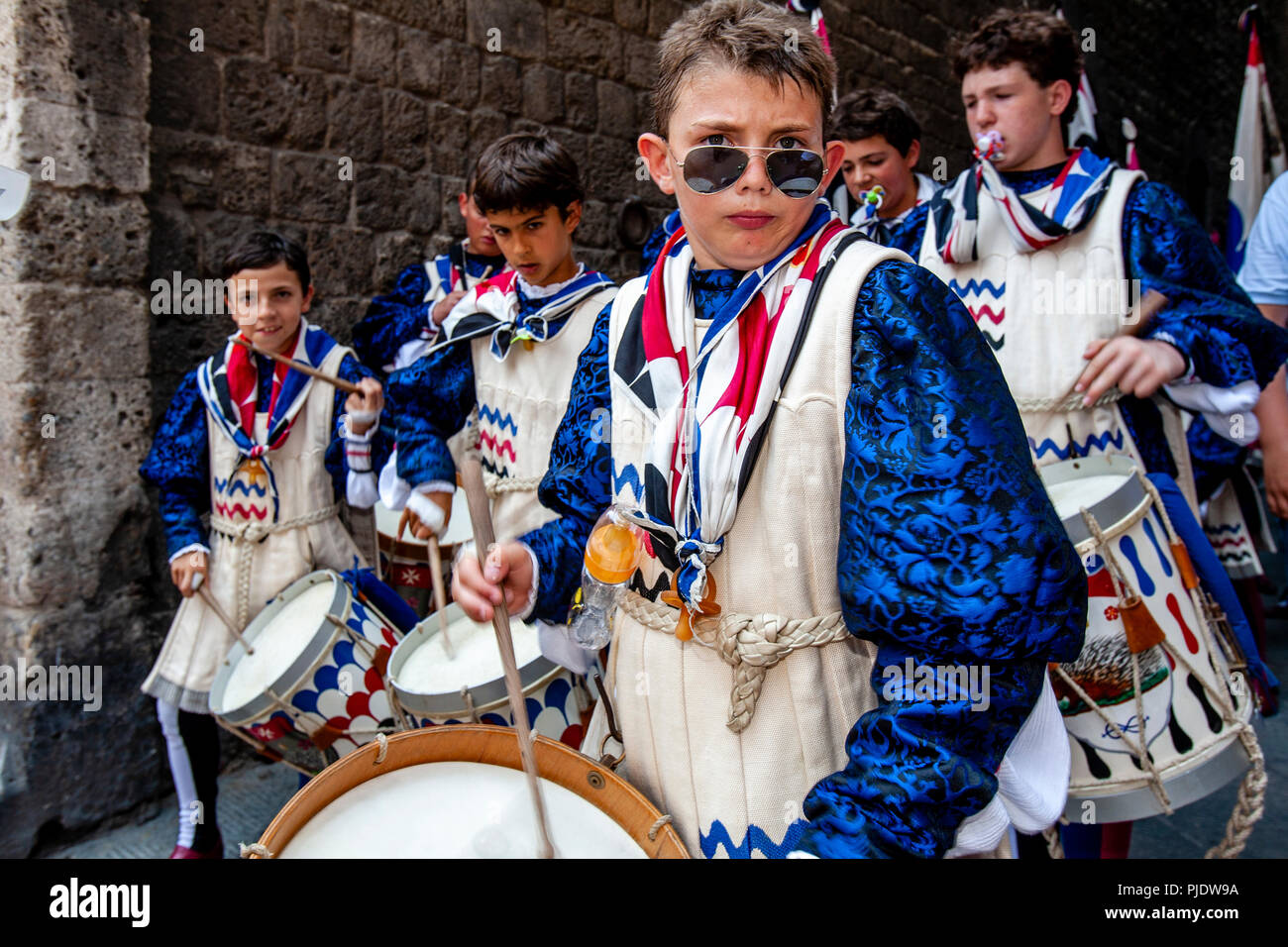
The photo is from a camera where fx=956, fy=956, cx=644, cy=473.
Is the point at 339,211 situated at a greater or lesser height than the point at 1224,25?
lesser

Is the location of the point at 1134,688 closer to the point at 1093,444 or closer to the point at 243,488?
the point at 1093,444

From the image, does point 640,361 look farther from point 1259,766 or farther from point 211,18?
point 211,18

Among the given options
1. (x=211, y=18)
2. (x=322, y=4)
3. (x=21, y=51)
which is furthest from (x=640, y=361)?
(x=322, y=4)

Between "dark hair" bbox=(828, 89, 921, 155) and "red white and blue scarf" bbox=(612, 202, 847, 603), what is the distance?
8.12 feet

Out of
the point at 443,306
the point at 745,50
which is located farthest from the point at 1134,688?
the point at 443,306

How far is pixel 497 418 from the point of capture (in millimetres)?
2703

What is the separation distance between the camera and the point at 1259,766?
179 centimetres

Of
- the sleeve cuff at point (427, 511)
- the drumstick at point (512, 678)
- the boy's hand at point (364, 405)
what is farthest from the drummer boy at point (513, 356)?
the drumstick at point (512, 678)

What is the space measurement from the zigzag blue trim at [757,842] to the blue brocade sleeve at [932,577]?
0.10m

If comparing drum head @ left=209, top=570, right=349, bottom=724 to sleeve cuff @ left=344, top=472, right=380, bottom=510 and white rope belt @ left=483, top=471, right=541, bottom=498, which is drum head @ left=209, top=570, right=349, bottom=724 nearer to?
sleeve cuff @ left=344, top=472, right=380, bottom=510

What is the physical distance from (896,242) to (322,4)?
2657 millimetres

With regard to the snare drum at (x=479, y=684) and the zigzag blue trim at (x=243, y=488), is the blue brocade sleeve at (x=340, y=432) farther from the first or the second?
the snare drum at (x=479, y=684)

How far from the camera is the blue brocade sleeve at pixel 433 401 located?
105 inches

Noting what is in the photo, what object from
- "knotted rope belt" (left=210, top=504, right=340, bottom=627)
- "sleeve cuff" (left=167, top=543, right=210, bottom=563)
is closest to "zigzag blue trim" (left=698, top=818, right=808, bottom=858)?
"knotted rope belt" (left=210, top=504, right=340, bottom=627)
